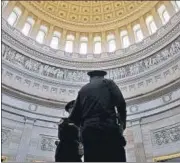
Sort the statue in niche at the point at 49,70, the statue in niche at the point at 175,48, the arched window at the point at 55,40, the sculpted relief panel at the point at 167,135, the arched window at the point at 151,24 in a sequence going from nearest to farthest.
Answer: the sculpted relief panel at the point at 167,135, the statue in niche at the point at 175,48, the statue in niche at the point at 49,70, the arched window at the point at 151,24, the arched window at the point at 55,40

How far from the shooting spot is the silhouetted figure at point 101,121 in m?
2.54

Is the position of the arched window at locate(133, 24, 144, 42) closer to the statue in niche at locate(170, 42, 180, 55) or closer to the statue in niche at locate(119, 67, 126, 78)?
the statue in niche at locate(119, 67, 126, 78)

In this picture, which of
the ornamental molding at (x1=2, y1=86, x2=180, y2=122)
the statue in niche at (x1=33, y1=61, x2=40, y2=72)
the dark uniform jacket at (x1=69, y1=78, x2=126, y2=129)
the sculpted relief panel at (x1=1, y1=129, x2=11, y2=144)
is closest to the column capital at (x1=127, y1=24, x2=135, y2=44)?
the ornamental molding at (x1=2, y1=86, x2=180, y2=122)

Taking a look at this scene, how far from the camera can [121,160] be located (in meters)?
2.50

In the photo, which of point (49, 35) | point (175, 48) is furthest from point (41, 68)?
point (175, 48)

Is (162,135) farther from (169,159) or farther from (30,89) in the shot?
(30,89)

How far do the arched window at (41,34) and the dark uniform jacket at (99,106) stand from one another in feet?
50.7

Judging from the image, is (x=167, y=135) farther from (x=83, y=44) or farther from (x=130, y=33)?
(x=83, y=44)

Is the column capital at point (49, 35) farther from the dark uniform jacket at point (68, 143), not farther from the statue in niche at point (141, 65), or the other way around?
the dark uniform jacket at point (68, 143)

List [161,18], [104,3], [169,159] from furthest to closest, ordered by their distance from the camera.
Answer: [104,3]
[161,18]
[169,159]

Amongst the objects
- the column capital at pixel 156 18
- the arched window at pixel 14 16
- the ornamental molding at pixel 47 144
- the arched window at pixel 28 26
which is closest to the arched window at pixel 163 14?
the column capital at pixel 156 18

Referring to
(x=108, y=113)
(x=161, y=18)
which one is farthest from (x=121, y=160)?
(x=161, y=18)

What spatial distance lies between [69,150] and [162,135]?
9.51 meters

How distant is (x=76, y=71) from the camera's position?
16.6 meters
